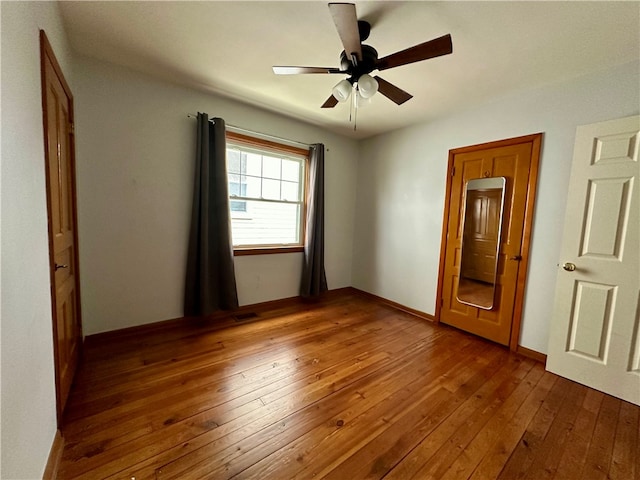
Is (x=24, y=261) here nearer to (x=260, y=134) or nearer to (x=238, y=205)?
(x=238, y=205)

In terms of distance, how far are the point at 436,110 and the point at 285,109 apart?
69.0 inches

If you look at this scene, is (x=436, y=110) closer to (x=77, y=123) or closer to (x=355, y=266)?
(x=355, y=266)

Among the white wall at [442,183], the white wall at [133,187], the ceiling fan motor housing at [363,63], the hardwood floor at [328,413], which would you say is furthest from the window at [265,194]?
the ceiling fan motor housing at [363,63]

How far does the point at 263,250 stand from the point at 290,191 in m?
0.92

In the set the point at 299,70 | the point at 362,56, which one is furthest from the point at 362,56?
the point at 299,70

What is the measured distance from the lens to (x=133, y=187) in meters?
2.41

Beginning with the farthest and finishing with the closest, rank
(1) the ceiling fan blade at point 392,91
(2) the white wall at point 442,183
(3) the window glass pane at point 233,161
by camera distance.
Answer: (3) the window glass pane at point 233,161 → (2) the white wall at point 442,183 → (1) the ceiling fan blade at point 392,91

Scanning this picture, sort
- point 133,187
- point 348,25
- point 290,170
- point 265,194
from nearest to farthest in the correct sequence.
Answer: point 348,25 → point 133,187 → point 265,194 → point 290,170

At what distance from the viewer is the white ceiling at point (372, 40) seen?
1.53 meters

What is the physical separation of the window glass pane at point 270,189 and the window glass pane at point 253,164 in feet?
0.44

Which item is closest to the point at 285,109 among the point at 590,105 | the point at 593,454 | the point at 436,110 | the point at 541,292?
the point at 436,110

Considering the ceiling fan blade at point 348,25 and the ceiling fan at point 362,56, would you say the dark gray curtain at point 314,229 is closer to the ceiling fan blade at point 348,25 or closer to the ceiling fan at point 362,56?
the ceiling fan at point 362,56

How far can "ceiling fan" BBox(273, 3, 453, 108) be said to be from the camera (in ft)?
→ 4.23

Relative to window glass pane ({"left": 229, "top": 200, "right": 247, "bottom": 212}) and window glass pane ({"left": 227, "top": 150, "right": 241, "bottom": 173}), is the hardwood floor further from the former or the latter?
window glass pane ({"left": 227, "top": 150, "right": 241, "bottom": 173})
